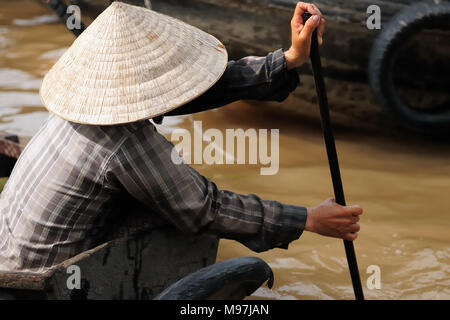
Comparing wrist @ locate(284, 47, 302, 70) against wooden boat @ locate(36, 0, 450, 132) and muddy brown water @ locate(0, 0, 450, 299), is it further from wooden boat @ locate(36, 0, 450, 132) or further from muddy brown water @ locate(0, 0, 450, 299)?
wooden boat @ locate(36, 0, 450, 132)

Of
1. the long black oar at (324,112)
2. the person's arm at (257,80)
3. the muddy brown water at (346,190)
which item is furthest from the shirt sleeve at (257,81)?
the muddy brown water at (346,190)

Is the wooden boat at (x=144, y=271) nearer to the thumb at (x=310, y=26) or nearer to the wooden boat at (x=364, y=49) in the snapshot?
the thumb at (x=310, y=26)

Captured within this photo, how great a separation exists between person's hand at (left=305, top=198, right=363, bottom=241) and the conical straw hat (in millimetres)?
499

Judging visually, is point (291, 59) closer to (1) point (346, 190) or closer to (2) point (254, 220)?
(2) point (254, 220)

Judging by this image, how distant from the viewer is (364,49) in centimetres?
404

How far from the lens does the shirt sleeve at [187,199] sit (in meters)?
1.88

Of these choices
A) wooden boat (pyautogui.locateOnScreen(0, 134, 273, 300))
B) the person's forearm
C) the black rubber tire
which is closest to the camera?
wooden boat (pyautogui.locateOnScreen(0, 134, 273, 300))

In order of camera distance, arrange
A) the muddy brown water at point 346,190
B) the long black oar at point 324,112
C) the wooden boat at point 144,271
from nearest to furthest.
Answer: the wooden boat at point 144,271, the long black oar at point 324,112, the muddy brown water at point 346,190

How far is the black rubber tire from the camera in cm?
370

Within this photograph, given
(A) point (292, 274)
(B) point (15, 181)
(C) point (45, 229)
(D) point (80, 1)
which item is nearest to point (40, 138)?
(B) point (15, 181)

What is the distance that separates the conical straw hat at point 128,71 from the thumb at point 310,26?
0.26 metres

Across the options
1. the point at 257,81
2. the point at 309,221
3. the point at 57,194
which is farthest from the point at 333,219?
the point at 57,194

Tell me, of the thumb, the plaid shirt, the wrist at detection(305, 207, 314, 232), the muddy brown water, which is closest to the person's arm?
the thumb

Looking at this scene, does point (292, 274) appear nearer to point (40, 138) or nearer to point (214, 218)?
point (214, 218)
